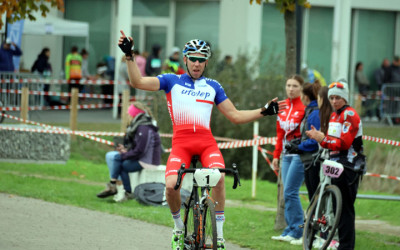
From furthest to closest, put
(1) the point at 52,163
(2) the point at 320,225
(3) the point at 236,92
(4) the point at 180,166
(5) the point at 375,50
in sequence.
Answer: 1. (5) the point at 375,50
2. (3) the point at 236,92
3. (1) the point at 52,163
4. (2) the point at 320,225
5. (4) the point at 180,166

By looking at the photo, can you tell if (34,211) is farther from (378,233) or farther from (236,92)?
(236,92)

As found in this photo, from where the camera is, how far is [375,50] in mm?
31828

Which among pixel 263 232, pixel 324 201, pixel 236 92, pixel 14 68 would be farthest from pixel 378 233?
pixel 14 68

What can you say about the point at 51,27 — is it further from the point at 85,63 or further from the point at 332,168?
the point at 332,168

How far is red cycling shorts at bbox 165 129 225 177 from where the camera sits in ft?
25.6

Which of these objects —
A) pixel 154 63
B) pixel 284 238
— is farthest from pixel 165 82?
pixel 154 63

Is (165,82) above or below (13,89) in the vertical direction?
above

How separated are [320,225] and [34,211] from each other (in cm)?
402

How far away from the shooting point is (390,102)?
1042 inches

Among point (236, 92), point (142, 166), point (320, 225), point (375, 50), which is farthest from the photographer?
point (375, 50)

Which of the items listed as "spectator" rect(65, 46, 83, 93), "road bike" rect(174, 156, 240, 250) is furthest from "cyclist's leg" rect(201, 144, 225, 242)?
"spectator" rect(65, 46, 83, 93)

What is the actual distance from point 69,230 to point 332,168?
10.3 ft

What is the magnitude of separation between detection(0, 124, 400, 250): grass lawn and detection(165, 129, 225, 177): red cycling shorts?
72.5 inches

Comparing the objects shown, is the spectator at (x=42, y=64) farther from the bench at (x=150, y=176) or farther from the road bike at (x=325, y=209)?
the road bike at (x=325, y=209)
